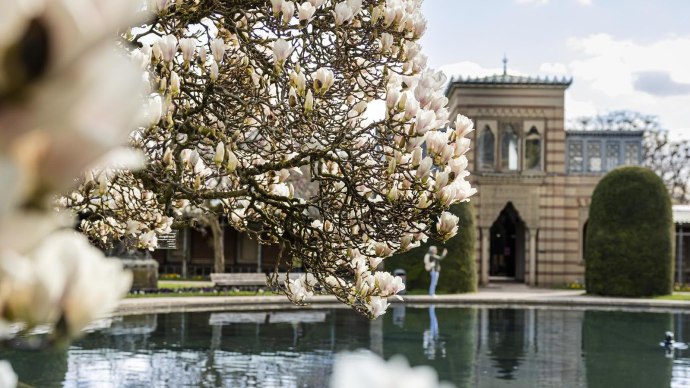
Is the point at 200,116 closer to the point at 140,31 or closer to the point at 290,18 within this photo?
the point at 140,31

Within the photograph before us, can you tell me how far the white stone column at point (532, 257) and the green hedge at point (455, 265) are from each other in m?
4.35

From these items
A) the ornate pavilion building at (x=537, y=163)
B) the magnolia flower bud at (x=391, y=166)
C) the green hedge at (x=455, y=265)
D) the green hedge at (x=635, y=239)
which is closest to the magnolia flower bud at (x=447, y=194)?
the magnolia flower bud at (x=391, y=166)

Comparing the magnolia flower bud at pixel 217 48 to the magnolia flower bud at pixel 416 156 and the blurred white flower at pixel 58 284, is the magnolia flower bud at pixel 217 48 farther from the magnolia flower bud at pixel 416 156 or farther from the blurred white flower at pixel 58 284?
the blurred white flower at pixel 58 284

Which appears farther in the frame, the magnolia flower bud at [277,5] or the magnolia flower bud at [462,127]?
the magnolia flower bud at [277,5]

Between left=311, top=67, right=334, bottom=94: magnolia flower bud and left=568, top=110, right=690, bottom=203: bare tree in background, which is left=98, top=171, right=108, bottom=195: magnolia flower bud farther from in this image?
left=568, top=110, right=690, bottom=203: bare tree in background

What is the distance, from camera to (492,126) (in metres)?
29.2

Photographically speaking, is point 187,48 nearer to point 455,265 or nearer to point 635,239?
point 455,265

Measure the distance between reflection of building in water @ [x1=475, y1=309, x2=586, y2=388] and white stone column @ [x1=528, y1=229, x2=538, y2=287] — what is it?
8975 millimetres

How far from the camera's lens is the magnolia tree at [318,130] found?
4180 mm

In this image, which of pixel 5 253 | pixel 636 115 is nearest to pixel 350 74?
pixel 5 253

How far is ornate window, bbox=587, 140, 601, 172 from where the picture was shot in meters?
30.1

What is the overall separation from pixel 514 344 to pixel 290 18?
36.9 feet

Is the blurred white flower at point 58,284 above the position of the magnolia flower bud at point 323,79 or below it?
below

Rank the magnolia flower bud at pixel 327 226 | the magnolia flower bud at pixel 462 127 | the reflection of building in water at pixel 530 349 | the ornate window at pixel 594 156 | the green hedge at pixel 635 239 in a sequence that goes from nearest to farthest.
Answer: the magnolia flower bud at pixel 462 127 < the magnolia flower bud at pixel 327 226 < the reflection of building in water at pixel 530 349 < the green hedge at pixel 635 239 < the ornate window at pixel 594 156
